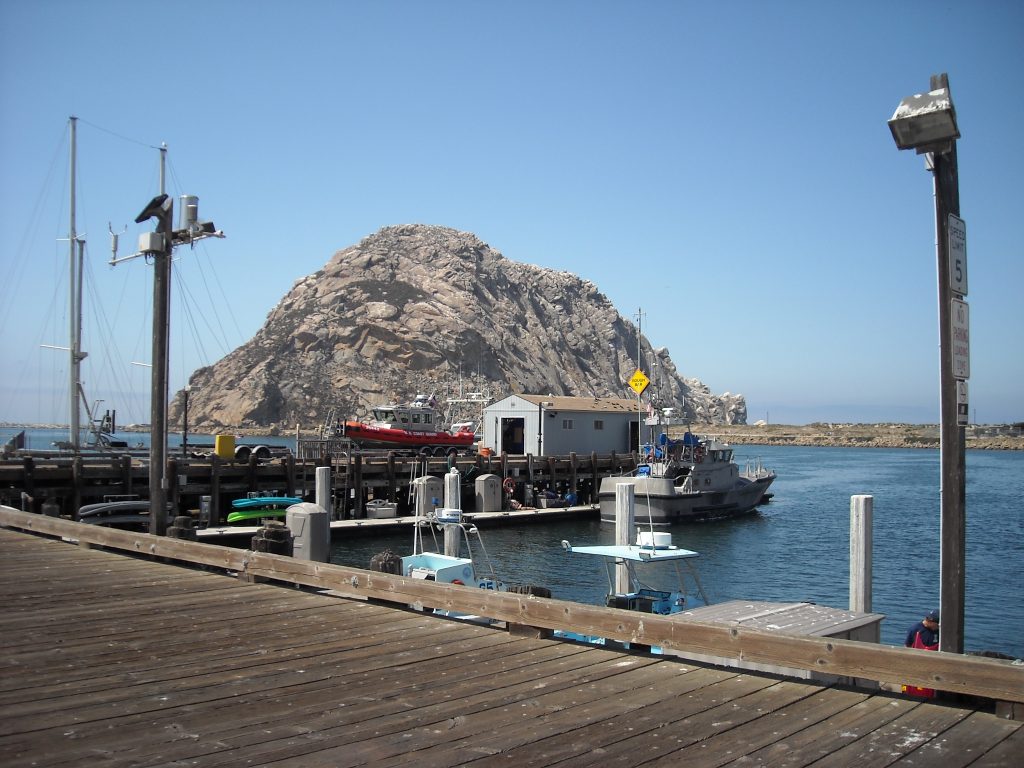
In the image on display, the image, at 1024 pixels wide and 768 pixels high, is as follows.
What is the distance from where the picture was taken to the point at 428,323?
163 m

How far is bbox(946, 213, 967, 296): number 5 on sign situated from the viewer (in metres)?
6.31

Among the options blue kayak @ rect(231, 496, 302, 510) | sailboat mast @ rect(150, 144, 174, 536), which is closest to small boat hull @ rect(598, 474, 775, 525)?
blue kayak @ rect(231, 496, 302, 510)

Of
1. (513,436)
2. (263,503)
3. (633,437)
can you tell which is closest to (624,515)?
(263,503)

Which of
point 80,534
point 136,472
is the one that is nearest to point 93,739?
point 80,534

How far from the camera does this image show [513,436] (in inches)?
1967

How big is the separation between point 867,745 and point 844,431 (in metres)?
207

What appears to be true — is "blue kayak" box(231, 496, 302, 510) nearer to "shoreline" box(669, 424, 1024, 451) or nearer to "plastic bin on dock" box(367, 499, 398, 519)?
"plastic bin on dock" box(367, 499, 398, 519)

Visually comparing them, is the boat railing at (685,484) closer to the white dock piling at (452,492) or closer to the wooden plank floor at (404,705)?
the white dock piling at (452,492)

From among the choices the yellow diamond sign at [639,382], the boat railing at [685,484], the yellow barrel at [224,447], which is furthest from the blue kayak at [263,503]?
the boat railing at [685,484]

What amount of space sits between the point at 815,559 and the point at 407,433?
1002 inches

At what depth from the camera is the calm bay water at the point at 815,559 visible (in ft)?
74.5

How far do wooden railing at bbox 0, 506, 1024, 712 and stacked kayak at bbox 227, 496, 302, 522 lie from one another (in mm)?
19034

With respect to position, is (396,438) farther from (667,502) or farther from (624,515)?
(624,515)

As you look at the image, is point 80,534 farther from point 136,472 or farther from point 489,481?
point 489,481
